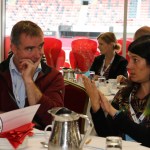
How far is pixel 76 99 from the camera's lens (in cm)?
296

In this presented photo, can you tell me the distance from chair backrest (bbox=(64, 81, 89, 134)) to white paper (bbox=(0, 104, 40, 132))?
99 cm

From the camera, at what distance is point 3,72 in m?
2.73

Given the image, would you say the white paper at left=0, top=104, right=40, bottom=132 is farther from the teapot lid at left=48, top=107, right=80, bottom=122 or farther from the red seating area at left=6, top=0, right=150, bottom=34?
the red seating area at left=6, top=0, right=150, bottom=34

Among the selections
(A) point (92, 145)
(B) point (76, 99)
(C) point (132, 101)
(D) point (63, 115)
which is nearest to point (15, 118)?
(D) point (63, 115)

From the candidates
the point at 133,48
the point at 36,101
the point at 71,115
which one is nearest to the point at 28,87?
the point at 36,101

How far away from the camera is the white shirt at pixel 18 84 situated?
8.82 ft

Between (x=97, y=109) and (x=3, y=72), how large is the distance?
2.40ft

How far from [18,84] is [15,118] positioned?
2.95ft

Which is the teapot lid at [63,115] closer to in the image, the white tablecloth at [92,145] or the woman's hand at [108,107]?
the white tablecloth at [92,145]

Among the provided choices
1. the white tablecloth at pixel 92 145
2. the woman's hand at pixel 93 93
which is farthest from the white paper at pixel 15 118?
the woman's hand at pixel 93 93

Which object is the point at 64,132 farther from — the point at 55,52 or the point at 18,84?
the point at 55,52

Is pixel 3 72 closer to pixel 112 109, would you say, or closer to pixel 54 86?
pixel 54 86

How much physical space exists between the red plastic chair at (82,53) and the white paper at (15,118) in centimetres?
455

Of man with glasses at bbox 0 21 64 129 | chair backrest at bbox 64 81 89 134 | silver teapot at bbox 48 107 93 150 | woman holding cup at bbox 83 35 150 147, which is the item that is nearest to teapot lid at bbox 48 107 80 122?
silver teapot at bbox 48 107 93 150
